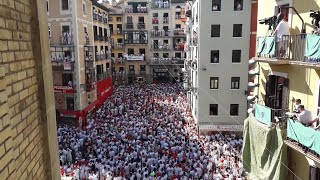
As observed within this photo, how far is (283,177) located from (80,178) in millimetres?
10902

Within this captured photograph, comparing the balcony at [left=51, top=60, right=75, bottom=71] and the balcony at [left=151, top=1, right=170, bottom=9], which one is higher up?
the balcony at [left=151, top=1, right=170, bottom=9]

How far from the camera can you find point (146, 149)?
21.7 m

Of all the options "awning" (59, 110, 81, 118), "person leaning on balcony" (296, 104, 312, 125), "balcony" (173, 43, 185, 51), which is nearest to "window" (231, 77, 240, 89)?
"awning" (59, 110, 81, 118)

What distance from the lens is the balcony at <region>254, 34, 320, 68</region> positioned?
9973mm

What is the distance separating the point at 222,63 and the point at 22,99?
78.8 ft

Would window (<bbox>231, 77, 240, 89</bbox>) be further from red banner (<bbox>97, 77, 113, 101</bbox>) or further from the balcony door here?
red banner (<bbox>97, 77, 113, 101</bbox>)

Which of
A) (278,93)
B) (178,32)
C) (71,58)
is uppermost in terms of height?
(178,32)

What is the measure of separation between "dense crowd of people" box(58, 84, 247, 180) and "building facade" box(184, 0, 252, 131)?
5.77ft

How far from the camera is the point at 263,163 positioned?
43.8ft

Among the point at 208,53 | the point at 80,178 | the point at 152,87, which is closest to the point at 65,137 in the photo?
the point at 80,178

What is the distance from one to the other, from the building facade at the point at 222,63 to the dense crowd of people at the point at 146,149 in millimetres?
1760

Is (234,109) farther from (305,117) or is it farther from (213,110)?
(305,117)

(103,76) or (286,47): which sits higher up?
(286,47)

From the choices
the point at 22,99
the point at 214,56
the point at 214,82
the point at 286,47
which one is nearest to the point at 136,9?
the point at 214,56
